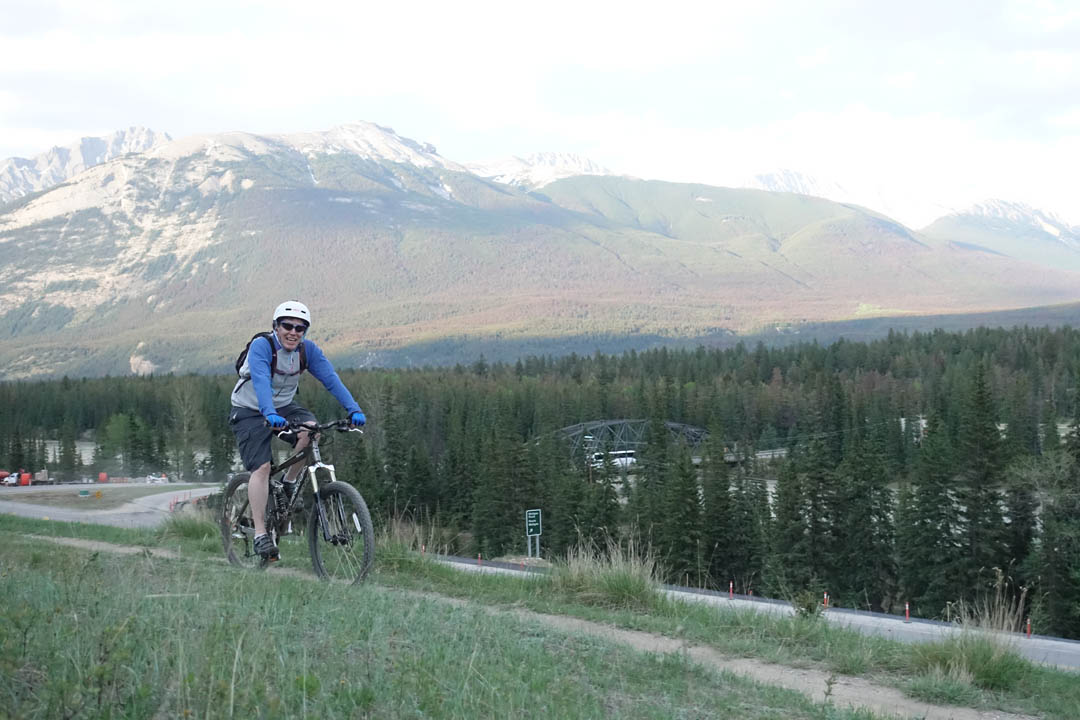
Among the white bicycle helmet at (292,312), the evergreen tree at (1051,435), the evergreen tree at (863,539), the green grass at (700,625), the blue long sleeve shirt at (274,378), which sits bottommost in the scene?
the evergreen tree at (863,539)

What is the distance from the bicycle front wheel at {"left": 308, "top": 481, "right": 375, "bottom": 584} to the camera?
10.4m

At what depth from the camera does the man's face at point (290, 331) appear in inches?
404

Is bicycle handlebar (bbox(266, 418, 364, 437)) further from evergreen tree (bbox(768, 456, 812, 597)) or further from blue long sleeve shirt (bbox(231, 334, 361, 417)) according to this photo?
evergreen tree (bbox(768, 456, 812, 597))

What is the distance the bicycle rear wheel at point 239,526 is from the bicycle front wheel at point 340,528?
35.5 inches

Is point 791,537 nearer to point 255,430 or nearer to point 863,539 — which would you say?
point 863,539

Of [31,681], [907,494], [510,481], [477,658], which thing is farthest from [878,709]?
[510,481]

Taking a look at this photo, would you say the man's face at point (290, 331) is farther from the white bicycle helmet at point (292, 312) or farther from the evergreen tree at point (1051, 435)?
the evergreen tree at point (1051, 435)

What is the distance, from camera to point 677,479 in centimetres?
6856

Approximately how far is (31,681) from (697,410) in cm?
13709

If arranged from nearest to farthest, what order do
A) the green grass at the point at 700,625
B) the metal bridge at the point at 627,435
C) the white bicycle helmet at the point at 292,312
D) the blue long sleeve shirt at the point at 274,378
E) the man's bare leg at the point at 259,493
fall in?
1. the green grass at the point at 700,625
2. the blue long sleeve shirt at the point at 274,378
3. the white bicycle helmet at the point at 292,312
4. the man's bare leg at the point at 259,493
5. the metal bridge at the point at 627,435

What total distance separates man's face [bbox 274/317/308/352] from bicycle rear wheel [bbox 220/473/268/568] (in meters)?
1.93

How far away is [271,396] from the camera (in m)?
10.1

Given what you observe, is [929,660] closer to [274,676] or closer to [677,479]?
[274,676]

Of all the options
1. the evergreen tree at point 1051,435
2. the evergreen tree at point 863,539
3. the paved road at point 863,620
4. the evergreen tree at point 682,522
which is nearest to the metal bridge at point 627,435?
the evergreen tree at point 1051,435
